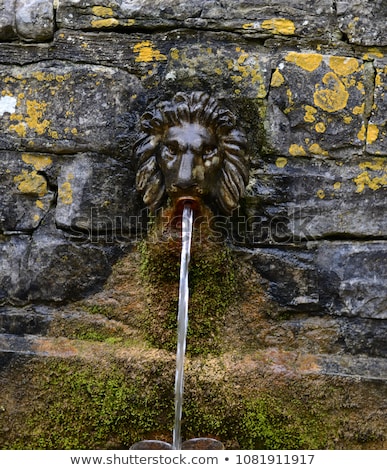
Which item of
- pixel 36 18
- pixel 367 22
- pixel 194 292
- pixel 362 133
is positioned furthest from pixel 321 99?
pixel 36 18

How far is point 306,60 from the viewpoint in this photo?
1962 millimetres

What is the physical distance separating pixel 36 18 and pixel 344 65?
2.96 feet

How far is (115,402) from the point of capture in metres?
1.92

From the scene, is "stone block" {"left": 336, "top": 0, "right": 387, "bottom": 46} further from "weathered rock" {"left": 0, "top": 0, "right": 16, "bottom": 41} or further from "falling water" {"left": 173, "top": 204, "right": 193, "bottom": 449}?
"weathered rock" {"left": 0, "top": 0, "right": 16, "bottom": 41}

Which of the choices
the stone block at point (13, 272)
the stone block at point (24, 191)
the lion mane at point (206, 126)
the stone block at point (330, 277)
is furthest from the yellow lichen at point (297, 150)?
the stone block at point (13, 272)

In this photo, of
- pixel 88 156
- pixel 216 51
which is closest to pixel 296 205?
pixel 216 51

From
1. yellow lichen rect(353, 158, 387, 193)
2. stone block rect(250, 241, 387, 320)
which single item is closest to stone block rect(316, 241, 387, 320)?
stone block rect(250, 241, 387, 320)

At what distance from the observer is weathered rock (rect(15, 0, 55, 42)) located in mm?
2000

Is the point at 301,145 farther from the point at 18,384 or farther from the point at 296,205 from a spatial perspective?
the point at 18,384

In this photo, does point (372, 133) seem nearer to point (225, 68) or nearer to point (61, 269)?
point (225, 68)

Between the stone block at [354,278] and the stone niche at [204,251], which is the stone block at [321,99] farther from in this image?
the stone block at [354,278]

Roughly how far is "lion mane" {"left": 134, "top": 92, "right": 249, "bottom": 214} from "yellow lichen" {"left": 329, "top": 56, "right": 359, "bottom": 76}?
13.0 inches

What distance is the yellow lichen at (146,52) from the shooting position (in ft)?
6.52
